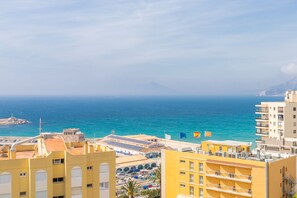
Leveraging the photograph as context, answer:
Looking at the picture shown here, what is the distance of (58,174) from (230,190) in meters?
21.5

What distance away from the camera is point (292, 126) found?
6925cm

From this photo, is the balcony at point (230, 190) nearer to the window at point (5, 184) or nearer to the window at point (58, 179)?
the window at point (58, 179)

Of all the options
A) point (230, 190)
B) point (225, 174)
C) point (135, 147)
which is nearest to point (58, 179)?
point (225, 174)

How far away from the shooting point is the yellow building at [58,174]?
24.9 metres

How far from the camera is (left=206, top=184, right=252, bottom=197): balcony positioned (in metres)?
40.2

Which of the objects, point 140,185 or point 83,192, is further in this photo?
point 140,185

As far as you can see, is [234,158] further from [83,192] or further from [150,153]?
[150,153]

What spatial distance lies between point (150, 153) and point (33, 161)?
74253mm

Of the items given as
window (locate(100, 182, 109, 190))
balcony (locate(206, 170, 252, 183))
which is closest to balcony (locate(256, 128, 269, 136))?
balcony (locate(206, 170, 252, 183))

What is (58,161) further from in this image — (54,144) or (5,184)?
(5,184)

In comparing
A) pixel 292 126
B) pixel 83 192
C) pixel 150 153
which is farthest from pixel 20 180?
pixel 150 153

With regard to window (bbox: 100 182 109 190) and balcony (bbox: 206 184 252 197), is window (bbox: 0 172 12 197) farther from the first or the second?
balcony (bbox: 206 184 252 197)

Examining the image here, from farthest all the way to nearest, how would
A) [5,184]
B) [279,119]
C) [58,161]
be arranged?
[279,119] < [58,161] < [5,184]

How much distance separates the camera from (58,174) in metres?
26.2
